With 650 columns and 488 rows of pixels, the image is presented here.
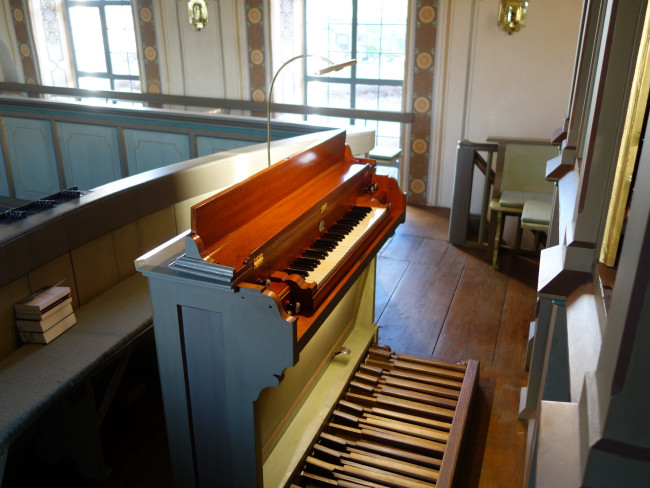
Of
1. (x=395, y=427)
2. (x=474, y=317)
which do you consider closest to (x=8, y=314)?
(x=395, y=427)

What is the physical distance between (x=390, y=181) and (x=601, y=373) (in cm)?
220

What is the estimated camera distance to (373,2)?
21.0 feet

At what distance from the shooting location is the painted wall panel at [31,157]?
17.6ft

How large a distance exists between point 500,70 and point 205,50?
3.56m

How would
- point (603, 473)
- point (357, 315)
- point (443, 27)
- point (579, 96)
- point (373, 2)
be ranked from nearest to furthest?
point (603, 473) → point (579, 96) → point (357, 315) → point (443, 27) → point (373, 2)

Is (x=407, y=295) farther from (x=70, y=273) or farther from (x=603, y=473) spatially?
(x=603, y=473)

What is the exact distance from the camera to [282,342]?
178 centimetres

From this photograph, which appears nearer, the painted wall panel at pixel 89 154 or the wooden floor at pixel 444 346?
the wooden floor at pixel 444 346

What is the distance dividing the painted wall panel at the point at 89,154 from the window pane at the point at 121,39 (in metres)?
3.00

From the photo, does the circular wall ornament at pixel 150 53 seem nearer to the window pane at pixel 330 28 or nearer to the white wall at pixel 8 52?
the window pane at pixel 330 28

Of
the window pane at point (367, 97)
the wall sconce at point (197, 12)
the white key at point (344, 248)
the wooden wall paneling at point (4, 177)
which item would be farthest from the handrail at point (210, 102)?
the white key at point (344, 248)

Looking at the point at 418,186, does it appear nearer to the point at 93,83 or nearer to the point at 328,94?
the point at 328,94

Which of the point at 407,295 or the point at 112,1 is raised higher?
the point at 112,1

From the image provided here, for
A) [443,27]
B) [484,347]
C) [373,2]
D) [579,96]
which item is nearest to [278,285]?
[579,96]
